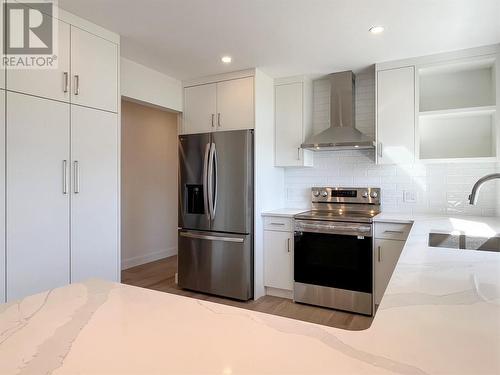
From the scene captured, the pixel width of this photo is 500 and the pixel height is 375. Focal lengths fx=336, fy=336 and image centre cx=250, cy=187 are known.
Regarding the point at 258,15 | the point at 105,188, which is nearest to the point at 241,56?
the point at 258,15

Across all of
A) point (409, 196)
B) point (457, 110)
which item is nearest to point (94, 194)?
point (409, 196)

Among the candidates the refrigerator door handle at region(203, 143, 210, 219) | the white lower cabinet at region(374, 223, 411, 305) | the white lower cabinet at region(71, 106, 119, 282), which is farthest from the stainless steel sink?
the white lower cabinet at region(71, 106, 119, 282)

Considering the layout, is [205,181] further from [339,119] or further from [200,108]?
[339,119]

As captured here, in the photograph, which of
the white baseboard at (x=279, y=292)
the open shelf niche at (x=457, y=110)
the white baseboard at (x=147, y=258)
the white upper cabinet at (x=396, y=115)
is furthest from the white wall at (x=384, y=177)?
the white baseboard at (x=147, y=258)

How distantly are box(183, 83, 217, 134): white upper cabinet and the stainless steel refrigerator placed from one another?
0.56ft

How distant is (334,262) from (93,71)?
8.50ft

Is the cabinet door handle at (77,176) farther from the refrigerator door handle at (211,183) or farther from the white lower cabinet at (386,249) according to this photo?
the white lower cabinet at (386,249)

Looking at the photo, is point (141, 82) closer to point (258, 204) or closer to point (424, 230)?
point (258, 204)

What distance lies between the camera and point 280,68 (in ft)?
11.2

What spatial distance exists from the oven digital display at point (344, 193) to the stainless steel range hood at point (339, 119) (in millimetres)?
471

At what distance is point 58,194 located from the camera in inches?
88.1

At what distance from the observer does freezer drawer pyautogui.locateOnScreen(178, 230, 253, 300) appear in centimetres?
340

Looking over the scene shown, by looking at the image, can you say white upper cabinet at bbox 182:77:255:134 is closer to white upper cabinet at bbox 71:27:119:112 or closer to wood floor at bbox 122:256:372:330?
white upper cabinet at bbox 71:27:119:112

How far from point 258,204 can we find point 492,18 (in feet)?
7.85
